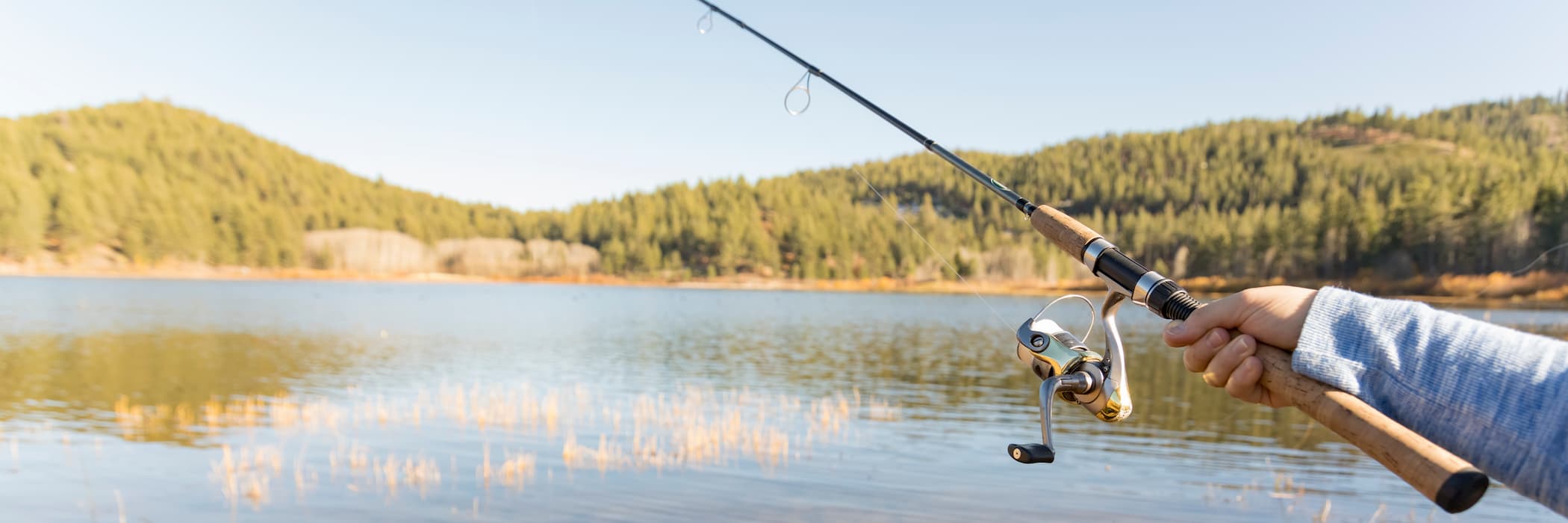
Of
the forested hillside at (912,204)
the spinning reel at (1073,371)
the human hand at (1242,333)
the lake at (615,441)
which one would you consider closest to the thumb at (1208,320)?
the human hand at (1242,333)

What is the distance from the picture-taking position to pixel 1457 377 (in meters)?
1.33

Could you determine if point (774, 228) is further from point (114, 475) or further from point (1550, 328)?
point (114, 475)

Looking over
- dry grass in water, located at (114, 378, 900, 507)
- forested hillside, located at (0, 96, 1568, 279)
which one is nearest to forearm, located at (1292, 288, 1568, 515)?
dry grass in water, located at (114, 378, 900, 507)

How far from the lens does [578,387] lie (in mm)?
19922

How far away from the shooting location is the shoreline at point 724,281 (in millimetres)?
86925

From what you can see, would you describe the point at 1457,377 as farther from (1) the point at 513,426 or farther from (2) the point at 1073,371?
(1) the point at 513,426

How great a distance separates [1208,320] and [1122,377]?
72 centimetres

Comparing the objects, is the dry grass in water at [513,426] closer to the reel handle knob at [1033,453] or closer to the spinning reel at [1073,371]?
the spinning reel at [1073,371]

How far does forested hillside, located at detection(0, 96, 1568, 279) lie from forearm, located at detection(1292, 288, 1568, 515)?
83.4m

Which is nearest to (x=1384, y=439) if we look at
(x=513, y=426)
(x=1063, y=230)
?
(x=1063, y=230)

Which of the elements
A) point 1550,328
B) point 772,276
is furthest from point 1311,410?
point 772,276

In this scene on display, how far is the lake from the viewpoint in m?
10.1

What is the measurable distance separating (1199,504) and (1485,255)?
3061 inches

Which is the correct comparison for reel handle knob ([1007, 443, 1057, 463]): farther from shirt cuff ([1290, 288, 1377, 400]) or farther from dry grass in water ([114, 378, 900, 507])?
dry grass in water ([114, 378, 900, 507])
